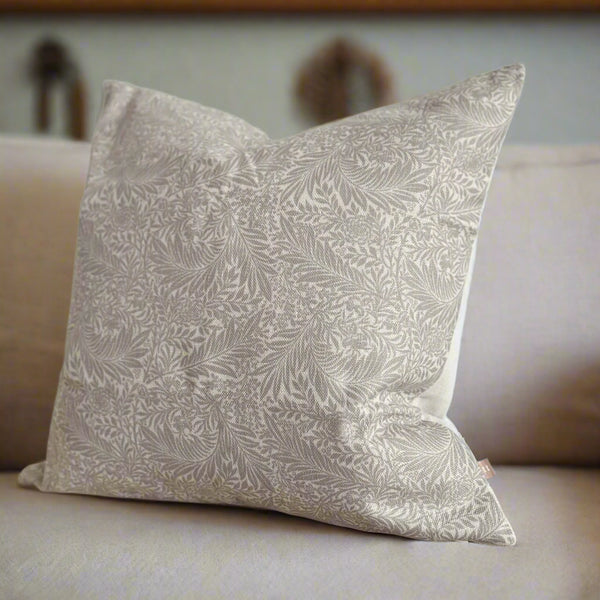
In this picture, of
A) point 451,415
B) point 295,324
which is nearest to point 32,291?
point 295,324

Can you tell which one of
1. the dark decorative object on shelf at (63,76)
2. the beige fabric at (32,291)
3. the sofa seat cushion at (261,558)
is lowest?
the sofa seat cushion at (261,558)

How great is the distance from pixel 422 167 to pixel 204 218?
217mm

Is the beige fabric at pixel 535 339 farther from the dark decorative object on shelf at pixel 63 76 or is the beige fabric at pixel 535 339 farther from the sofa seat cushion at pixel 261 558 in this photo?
the dark decorative object on shelf at pixel 63 76

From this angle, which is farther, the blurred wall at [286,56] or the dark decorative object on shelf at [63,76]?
the dark decorative object on shelf at [63,76]

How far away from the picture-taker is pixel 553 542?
68cm

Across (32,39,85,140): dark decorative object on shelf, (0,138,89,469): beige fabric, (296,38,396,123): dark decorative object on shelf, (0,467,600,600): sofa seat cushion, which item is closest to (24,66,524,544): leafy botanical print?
(0,467,600,600): sofa seat cushion

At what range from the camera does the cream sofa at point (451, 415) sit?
63cm

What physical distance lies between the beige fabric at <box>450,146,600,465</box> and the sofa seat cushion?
0.47 feet

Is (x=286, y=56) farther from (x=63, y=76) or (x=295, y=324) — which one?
(x=295, y=324)

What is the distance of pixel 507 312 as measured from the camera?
35.2 inches

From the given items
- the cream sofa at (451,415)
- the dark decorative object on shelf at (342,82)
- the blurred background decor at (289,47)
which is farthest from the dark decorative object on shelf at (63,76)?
the cream sofa at (451,415)

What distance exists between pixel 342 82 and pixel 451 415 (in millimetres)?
1603

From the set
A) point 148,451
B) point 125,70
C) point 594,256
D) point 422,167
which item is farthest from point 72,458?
point 125,70

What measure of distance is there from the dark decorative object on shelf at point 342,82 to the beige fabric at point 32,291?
4.60ft
